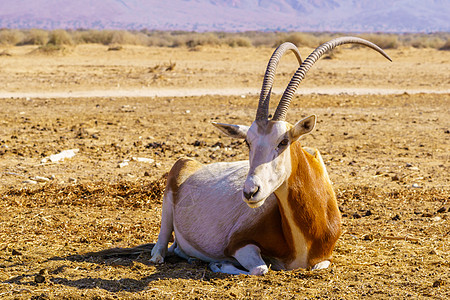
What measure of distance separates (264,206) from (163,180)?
146 inches

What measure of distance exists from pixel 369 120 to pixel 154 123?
508 centimetres

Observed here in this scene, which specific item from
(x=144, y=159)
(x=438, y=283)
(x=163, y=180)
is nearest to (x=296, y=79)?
(x=438, y=283)

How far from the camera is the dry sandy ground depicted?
5.14 meters

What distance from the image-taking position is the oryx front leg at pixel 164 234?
19.8ft

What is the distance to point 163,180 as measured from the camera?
8.96 m

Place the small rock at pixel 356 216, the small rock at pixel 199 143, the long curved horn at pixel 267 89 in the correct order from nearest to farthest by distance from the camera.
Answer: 1. the long curved horn at pixel 267 89
2. the small rock at pixel 356 216
3. the small rock at pixel 199 143

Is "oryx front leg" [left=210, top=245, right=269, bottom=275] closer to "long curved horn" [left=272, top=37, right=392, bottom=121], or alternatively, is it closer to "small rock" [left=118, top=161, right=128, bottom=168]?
"long curved horn" [left=272, top=37, right=392, bottom=121]

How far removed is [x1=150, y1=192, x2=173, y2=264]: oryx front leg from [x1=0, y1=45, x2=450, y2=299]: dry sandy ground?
0.13 metres

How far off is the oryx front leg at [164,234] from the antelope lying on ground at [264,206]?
1 cm

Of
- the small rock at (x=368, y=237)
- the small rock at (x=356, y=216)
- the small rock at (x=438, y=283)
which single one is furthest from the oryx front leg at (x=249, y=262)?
the small rock at (x=356, y=216)

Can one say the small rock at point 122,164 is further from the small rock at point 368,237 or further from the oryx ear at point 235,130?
the oryx ear at point 235,130

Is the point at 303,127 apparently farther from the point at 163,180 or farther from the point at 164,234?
the point at 163,180

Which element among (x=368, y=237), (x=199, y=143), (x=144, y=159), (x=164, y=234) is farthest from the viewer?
(x=199, y=143)

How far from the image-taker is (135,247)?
6.38 meters
